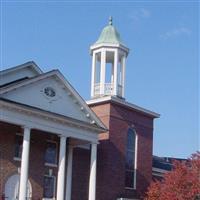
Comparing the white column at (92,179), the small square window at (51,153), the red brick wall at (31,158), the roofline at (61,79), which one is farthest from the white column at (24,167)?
the white column at (92,179)

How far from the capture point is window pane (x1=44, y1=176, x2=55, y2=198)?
36.0 metres

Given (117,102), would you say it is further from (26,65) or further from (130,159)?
(26,65)

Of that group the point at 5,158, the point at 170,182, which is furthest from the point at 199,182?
the point at 5,158

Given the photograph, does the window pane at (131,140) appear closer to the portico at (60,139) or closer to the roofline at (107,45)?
the portico at (60,139)

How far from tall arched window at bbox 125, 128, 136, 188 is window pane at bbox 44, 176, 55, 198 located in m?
6.70

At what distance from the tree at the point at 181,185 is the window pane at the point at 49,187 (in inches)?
269

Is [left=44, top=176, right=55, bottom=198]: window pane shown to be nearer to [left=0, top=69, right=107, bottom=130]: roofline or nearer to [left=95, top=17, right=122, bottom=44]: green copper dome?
[left=0, top=69, right=107, bottom=130]: roofline

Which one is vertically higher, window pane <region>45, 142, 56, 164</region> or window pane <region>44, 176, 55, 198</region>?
window pane <region>45, 142, 56, 164</region>

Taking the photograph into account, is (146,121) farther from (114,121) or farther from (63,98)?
(63,98)

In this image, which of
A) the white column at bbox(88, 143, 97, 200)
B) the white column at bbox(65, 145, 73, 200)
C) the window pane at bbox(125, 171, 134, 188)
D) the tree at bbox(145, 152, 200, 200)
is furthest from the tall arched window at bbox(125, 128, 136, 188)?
the white column at bbox(88, 143, 97, 200)

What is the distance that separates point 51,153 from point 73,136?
95.2 inches

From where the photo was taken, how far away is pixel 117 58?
42.3 m

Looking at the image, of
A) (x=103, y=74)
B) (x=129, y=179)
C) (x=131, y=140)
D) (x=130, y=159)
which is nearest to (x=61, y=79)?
(x=103, y=74)

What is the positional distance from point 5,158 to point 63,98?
5236 mm
